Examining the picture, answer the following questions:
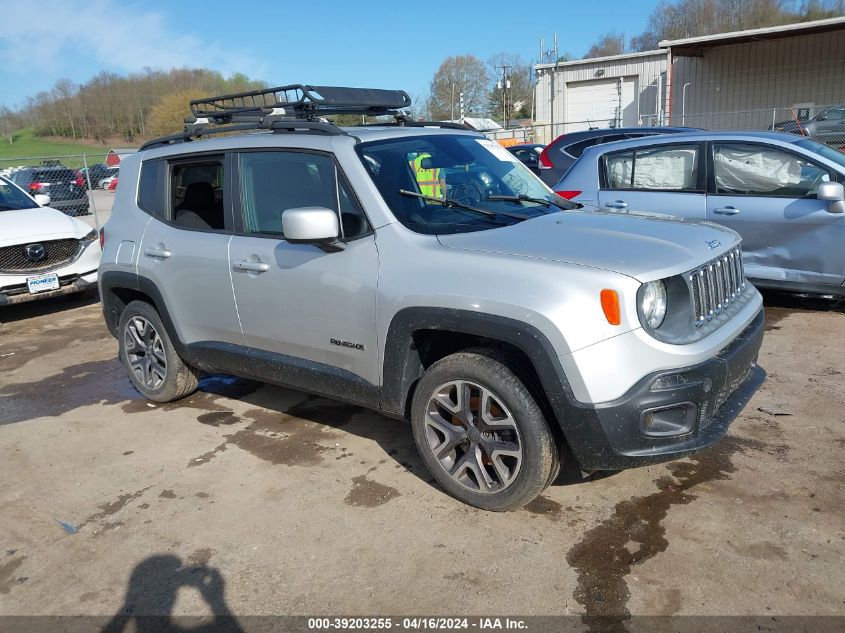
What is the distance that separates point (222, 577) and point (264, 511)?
573mm

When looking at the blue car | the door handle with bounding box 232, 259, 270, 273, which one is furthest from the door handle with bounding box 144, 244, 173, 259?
the blue car

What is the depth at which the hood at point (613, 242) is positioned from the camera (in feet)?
10.1

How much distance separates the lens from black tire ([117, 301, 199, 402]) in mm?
5055

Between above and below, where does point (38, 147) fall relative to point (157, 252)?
above

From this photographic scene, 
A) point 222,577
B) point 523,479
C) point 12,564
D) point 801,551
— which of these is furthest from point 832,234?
point 12,564

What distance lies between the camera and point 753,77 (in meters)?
30.7

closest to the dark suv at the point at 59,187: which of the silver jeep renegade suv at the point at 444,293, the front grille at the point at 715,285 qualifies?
the silver jeep renegade suv at the point at 444,293

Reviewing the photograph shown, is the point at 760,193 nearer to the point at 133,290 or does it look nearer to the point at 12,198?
the point at 133,290

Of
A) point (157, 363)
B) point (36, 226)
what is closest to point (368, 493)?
point (157, 363)

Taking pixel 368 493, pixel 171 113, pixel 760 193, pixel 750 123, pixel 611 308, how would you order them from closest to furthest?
pixel 611 308 < pixel 368 493 < pixel 760 193 < pixel 750 123 < pixel 171 113

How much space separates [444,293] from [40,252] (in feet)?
22.5

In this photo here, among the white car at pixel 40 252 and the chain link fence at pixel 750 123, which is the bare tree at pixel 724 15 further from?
A: the white car at pixel 40 252

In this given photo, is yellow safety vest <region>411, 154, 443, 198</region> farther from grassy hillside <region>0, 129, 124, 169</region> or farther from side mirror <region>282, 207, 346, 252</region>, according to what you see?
grassy hillside <region>0, 129, 124, 169</region>

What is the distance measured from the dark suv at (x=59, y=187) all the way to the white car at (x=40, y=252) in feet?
15.8
